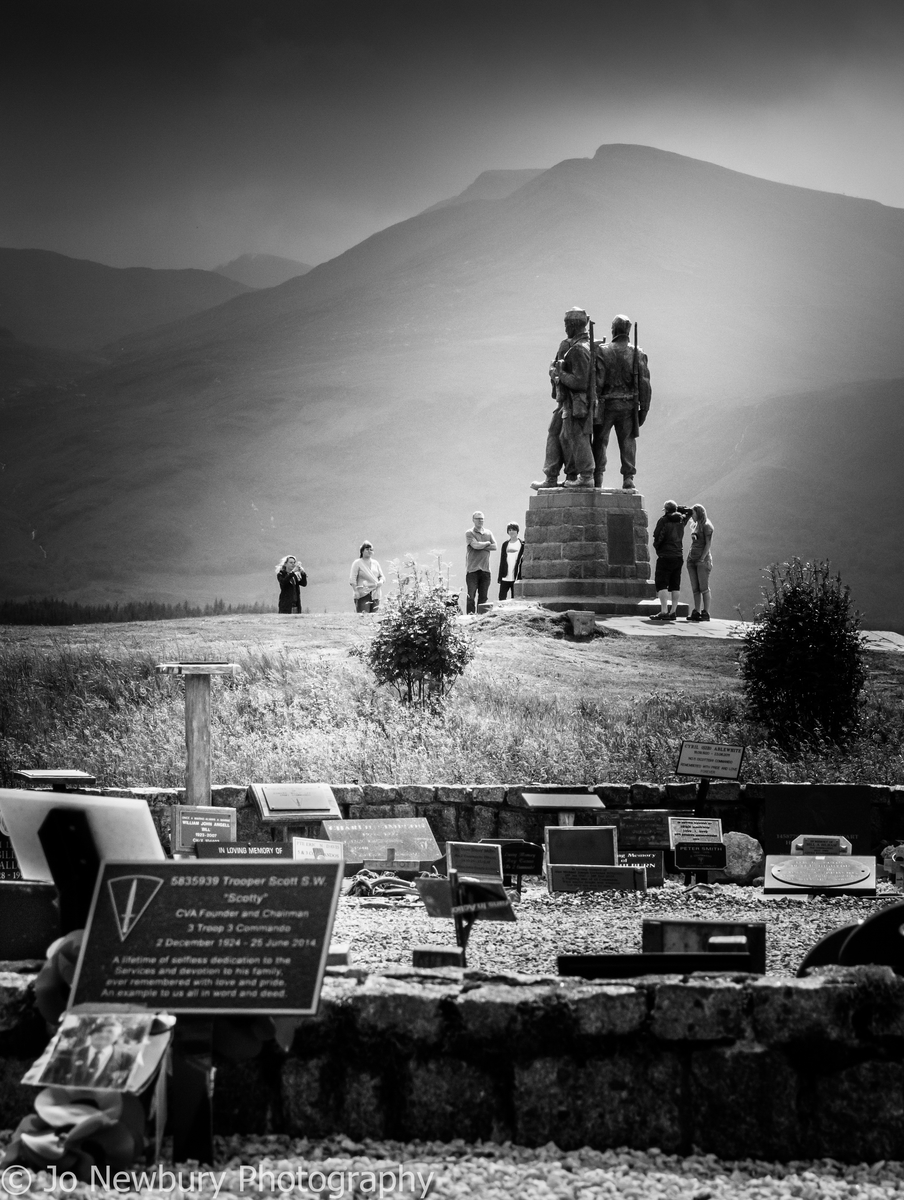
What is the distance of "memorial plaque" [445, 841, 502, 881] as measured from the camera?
858 cm

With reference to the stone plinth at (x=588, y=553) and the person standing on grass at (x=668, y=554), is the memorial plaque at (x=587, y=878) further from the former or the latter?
the person standing on grass at (x=668, y=554)

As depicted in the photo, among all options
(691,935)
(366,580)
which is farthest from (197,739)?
(366,580)

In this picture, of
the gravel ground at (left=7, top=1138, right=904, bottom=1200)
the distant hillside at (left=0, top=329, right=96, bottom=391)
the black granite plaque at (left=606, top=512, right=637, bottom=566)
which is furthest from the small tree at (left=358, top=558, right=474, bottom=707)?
the distant hillside at (left=0, top=329, right=96, bottom=391)

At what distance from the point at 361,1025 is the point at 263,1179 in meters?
0.55

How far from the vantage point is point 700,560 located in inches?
954

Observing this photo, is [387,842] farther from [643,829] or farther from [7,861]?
[7,861]

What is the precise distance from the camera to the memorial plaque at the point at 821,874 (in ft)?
28.3

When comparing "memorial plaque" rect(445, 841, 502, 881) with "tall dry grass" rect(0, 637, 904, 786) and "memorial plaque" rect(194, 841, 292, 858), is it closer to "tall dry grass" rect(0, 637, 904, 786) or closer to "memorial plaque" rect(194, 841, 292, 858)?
"memorial plaque" rect(194, 841, 292, 858)

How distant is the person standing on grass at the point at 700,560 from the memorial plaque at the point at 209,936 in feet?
64.6

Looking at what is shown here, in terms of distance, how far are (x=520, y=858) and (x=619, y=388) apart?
1777 centimetres

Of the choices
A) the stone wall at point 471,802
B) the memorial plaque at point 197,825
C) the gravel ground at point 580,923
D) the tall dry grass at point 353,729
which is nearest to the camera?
the gravel ground at point 580,923

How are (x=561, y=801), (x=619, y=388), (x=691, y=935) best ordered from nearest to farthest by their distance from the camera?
(x=691, y=935) → (x=561, y=801) → (x=619, y=388)

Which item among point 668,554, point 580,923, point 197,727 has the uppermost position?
point 668,554

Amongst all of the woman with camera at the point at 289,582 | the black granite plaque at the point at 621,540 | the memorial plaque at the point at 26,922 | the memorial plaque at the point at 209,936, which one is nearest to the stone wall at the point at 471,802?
the memorial plaque at the point at 26,922
